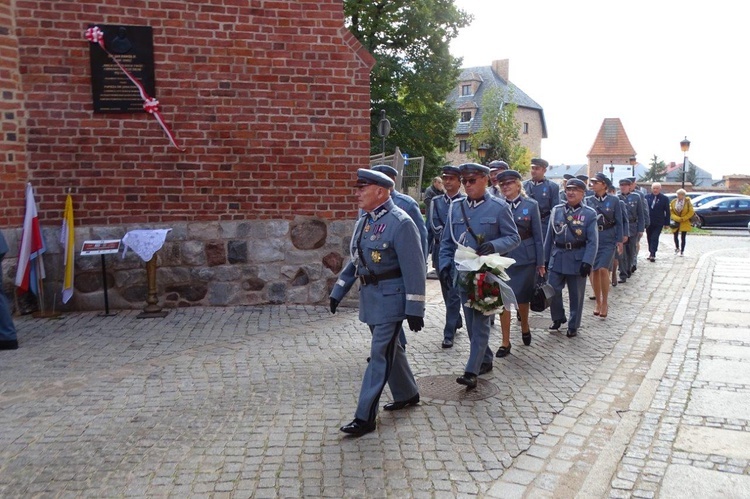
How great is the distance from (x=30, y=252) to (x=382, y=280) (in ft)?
18.3

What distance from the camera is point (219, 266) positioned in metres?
9.29

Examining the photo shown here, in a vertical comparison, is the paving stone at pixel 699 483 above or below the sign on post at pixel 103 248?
below

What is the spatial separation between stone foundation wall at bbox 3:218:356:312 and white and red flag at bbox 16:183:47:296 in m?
0.19

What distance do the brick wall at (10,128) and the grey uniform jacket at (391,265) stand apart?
560 centimetres

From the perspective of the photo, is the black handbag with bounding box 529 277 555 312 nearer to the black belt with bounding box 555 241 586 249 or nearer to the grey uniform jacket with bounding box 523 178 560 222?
the black belt with bounding box 555 241 586 249

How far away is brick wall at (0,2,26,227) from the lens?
8.34 m

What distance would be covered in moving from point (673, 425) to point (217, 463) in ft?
10.4

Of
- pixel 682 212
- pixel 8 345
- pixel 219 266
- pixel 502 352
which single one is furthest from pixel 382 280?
pixel 682 212

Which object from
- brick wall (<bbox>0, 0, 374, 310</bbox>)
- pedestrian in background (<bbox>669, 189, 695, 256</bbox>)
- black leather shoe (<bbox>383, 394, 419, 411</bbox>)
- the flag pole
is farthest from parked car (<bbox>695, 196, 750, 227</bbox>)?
black leather shoe (<bbox>383, 394, 419, 411</bbox>)

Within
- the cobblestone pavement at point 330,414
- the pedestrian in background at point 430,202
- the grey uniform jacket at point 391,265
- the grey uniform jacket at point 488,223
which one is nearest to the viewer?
the cobblestone pavement at point 330,414

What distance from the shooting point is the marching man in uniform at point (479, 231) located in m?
5.77

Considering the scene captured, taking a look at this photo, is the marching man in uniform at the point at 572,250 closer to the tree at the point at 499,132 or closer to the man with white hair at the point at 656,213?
the man with white hair at the point at 656,213

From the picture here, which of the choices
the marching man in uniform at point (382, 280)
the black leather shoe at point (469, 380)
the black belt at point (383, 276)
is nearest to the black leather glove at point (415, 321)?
the marching man in uniform at point (382, 280)

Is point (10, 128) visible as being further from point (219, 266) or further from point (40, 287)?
point (219, 266)
